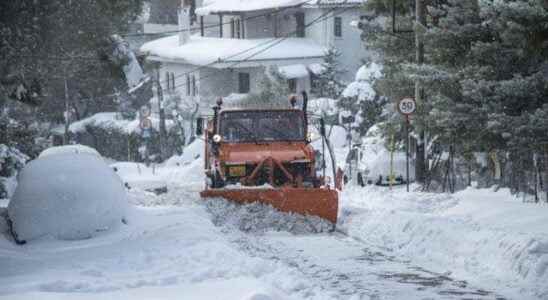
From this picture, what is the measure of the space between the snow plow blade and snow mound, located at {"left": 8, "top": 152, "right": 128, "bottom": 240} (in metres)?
3.10

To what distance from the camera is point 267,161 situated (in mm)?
19391

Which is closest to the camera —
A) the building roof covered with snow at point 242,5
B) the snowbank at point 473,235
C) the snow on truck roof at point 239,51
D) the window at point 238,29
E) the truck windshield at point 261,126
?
the snowbank at point 473,235

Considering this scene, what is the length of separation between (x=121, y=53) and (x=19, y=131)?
917 cm

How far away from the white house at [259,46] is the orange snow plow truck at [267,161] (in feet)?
110

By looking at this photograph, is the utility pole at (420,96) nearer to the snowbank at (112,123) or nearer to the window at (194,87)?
the snowbank at (112,123)

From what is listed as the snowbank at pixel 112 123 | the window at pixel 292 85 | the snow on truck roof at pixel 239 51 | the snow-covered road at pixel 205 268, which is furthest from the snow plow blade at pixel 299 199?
the snowbank at pixel 112 123

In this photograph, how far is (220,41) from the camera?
59750 mm

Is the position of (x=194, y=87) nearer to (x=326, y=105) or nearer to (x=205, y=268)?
(x=326, y=105)

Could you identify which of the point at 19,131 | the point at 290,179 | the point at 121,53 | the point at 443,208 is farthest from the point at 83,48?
the point at 19,131

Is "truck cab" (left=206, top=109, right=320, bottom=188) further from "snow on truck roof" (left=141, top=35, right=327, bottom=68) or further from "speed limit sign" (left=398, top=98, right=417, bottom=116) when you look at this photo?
"snow on truck roof" (left=141, top=35, right=327, bottom=68)

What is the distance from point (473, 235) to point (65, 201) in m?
6.06

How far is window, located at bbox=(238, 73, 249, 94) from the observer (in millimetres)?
58781

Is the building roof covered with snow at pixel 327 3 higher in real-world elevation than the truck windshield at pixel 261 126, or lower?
higher

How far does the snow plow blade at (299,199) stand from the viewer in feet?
59.8
